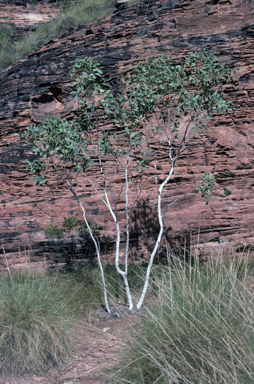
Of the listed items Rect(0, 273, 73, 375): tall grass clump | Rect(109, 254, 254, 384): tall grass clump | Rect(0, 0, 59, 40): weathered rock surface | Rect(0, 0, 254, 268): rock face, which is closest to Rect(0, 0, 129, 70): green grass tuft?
Rect(0, 0, 59, 40): weathered rock surface

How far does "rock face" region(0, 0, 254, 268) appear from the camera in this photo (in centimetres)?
665

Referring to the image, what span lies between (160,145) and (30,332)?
4472mm

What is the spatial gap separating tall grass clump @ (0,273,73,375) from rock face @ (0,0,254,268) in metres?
2.17

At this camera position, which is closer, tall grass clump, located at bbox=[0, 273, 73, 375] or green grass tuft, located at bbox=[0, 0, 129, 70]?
tall grass clump, located at bbox=[0, 273, 73, 375]

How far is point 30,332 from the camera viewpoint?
3842 mm

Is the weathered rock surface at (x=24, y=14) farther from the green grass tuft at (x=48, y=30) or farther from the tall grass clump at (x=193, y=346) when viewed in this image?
the tall grass clump at (x=193, y=346)

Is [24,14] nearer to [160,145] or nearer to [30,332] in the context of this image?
[160,145]

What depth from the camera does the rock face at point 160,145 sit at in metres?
6.65

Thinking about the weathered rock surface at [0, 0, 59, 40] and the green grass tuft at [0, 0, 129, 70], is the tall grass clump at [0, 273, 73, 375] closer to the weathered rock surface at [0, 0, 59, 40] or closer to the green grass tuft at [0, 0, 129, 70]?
the green grass tuft at [0, 0, 129, 70]

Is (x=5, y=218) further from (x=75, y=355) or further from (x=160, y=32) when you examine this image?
(x=160, y=32)

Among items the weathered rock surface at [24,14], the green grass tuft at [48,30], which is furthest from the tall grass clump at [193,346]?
the weathered rock surface at [24,14]

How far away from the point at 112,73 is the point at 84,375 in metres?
6.16

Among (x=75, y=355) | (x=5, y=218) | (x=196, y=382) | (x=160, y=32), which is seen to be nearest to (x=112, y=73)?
(x=160, y=32)

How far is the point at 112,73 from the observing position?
25.1 feet
